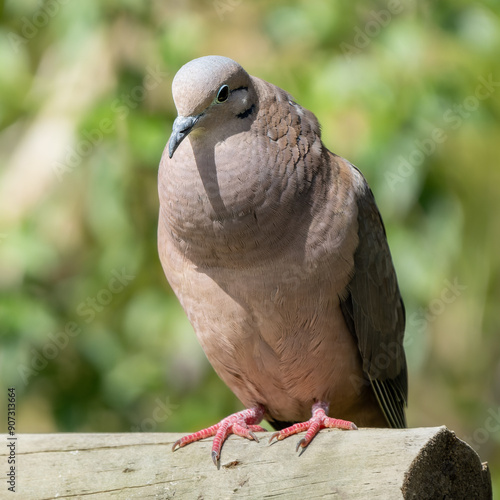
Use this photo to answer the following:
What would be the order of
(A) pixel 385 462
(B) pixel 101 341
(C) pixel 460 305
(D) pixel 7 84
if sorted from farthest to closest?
(C) pixel 460 305, (B) pixel 101 341, (D) pixel 7 84, (A) pixel 385 462

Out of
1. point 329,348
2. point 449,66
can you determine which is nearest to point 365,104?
point 449,66

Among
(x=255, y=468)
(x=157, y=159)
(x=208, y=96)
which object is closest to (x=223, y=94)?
(x=208, y=96)

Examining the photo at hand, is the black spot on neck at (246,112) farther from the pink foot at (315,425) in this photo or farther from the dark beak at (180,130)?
the pink foot at (315,425)

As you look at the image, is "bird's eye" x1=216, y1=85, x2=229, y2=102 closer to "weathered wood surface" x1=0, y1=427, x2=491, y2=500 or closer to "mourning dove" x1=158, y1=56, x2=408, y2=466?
"mourning dove" x1=158, y1=56, x2=408, y2=466

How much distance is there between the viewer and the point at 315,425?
269cm

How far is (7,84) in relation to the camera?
404 cm

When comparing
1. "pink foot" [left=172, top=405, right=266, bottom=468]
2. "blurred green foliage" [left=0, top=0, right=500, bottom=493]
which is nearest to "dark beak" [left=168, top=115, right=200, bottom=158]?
"pink foot" [left=172, top=405, right=266, bottom=468]

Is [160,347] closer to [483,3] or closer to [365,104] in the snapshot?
[365,104]

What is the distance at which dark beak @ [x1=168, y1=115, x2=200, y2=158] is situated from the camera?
8.32 ft

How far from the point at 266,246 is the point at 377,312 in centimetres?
78

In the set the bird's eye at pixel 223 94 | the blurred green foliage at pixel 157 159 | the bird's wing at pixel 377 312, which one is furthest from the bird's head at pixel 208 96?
the blurred green foliage at pixel 157 159

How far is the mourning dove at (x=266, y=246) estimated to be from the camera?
2.70 metres

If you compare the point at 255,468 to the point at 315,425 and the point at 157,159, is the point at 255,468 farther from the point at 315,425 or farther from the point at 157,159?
the point at 157,159

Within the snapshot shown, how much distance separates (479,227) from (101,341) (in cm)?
220
